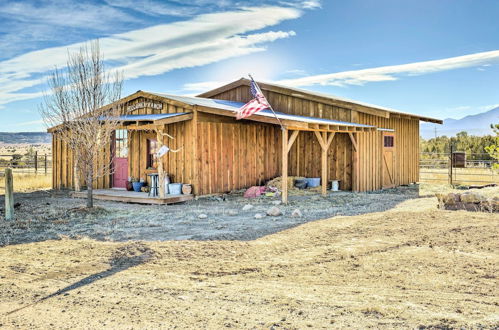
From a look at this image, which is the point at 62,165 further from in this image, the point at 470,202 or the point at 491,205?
the point at 491,205

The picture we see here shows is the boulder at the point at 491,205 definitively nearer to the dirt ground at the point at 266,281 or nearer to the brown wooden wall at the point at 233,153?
the dirt ground at the point at 266,281

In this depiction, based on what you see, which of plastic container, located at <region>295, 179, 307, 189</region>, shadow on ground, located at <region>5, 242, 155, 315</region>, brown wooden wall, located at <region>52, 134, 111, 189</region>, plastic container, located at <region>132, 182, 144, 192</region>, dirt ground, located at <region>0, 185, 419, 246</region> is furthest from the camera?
brown wooden wall, located at <region>52, 134, 111, 189</region>

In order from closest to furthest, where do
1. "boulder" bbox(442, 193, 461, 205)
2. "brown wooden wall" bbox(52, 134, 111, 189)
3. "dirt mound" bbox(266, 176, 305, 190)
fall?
"boulder" bbox(442, 193, 461, 205)
"dirt mound" bbox(266, 176, 305, 190)
"brown wooden wall" bbox(52, 134, 111, 189)

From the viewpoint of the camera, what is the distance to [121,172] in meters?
17.5

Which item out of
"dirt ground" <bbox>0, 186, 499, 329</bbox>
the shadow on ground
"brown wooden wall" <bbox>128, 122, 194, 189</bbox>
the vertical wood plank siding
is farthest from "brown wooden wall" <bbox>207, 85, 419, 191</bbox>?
the shadow on ground

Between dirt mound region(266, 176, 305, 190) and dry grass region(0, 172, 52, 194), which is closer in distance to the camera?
dirt mound region(266, 176, 305, 190)

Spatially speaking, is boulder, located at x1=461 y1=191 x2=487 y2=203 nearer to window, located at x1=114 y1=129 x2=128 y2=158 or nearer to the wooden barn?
the wooden barn

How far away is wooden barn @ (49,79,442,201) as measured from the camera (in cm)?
1507

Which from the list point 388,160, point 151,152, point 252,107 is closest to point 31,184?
point 151,152

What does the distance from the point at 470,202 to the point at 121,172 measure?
11.8 metres

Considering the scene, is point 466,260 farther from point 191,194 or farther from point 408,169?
point 408,169

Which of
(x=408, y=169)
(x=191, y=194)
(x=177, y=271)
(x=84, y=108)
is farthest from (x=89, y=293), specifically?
(x=408, y=169)

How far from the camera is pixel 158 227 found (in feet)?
32.7

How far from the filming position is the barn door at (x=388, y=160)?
19609 mm
